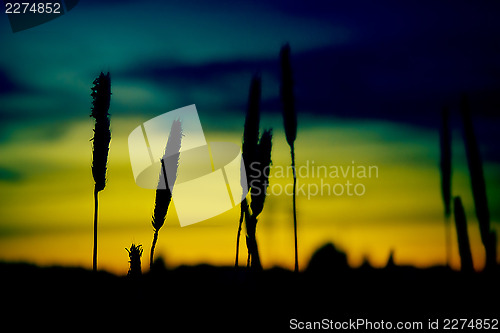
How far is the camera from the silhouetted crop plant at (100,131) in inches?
248

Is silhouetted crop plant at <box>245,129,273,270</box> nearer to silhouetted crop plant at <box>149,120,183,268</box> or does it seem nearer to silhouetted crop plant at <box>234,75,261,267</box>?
silhouetted crop plant at <box>234,75,261,267</box>

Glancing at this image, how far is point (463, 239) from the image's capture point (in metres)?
6.94

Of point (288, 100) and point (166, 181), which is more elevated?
point (288, 100)

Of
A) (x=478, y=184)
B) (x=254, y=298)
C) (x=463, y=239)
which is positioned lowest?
(x=254, y=298)

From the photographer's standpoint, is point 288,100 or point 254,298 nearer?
point 254,298

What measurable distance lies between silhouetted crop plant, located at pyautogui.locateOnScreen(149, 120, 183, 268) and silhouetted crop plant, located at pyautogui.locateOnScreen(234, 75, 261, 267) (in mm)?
922

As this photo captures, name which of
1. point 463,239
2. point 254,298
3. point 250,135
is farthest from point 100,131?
point 463,239

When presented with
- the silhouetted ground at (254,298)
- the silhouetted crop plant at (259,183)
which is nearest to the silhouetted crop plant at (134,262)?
the silhouetted ground at (254,298)

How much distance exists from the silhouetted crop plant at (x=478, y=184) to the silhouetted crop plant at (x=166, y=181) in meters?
3.85

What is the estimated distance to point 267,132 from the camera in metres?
6.77

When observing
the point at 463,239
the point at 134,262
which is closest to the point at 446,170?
the point at 463,239

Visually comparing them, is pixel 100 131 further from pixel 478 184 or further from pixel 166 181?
pixel 478 184

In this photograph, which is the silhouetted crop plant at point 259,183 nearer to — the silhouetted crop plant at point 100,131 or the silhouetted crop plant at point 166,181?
the silhouetted crop plant at point 166,181

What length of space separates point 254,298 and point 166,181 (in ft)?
6.38
